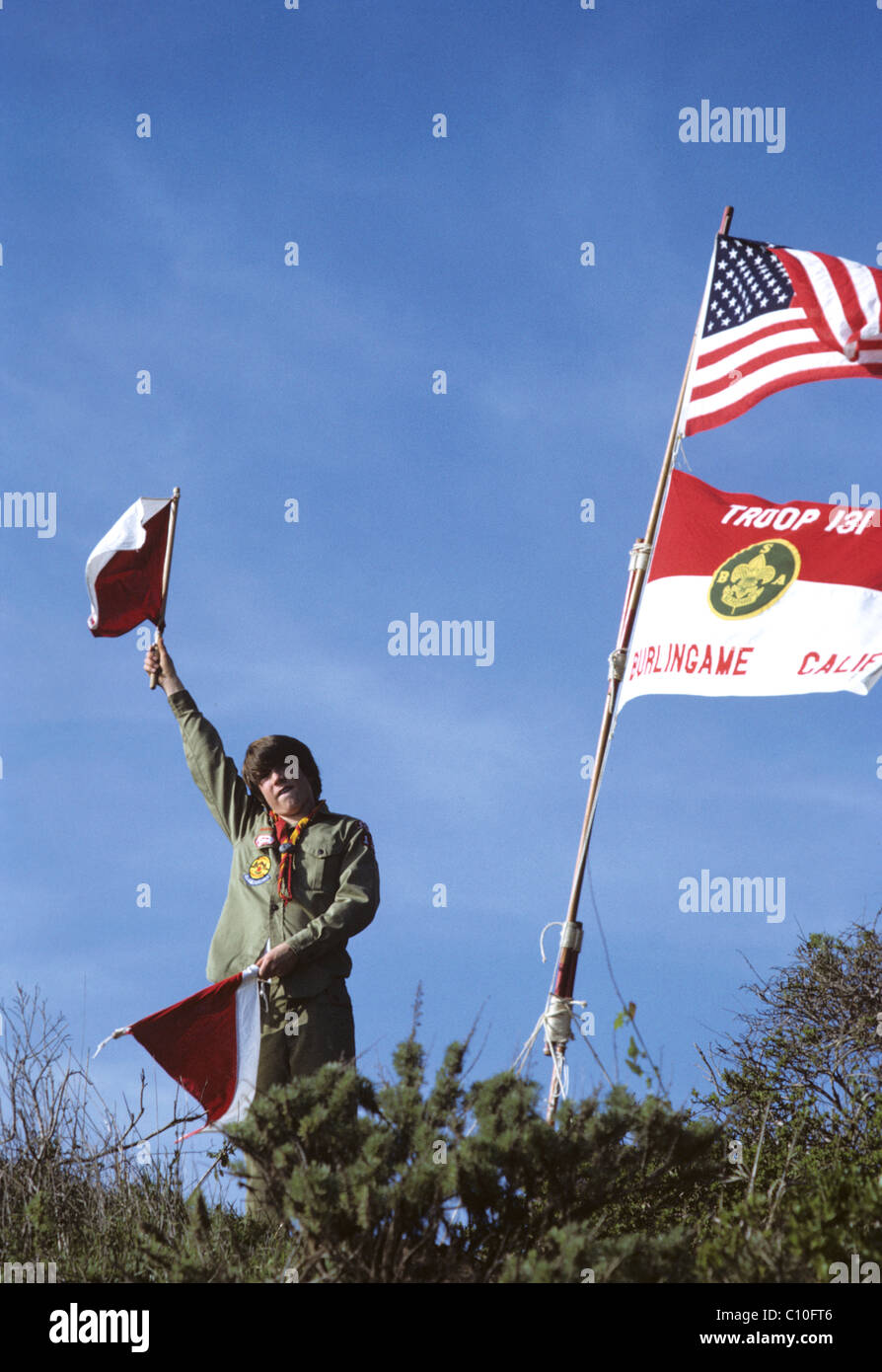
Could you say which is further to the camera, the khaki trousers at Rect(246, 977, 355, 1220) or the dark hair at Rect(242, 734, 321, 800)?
the dark hair at Rect(242, 734, 321, 800)

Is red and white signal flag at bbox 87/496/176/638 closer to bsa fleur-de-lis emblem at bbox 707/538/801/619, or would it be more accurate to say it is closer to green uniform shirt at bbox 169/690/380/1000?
green uniform shirt at bbox 169/690/380/1000

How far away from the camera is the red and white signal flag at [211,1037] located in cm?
688

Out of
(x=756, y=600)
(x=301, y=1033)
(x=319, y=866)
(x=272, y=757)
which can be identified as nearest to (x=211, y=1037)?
(x=301, y=1033)

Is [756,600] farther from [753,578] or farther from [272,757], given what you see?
[272,757]

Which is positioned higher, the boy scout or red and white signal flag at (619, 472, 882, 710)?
red and white signal flag at (619, 472, 882, 710)

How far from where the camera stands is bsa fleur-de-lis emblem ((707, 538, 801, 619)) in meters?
7.56

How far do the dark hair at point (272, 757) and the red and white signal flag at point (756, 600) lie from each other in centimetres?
181

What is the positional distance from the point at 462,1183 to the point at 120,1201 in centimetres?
239

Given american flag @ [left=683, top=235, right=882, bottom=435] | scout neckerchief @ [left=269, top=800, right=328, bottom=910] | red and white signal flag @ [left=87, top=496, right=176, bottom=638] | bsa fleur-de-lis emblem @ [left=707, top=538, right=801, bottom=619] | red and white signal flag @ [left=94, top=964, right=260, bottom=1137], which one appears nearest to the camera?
red and white signal flag @ [left=94, top=964, right=260, bottom=1137]

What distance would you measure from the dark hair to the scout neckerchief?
0.20m

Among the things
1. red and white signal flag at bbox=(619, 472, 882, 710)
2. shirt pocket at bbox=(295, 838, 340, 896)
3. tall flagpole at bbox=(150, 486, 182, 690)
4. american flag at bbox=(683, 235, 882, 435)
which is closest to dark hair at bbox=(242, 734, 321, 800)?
shirt pocket at bbox=(295, 838, 340, 896)

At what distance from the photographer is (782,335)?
7.99 meters

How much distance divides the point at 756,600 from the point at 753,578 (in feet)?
0.49
